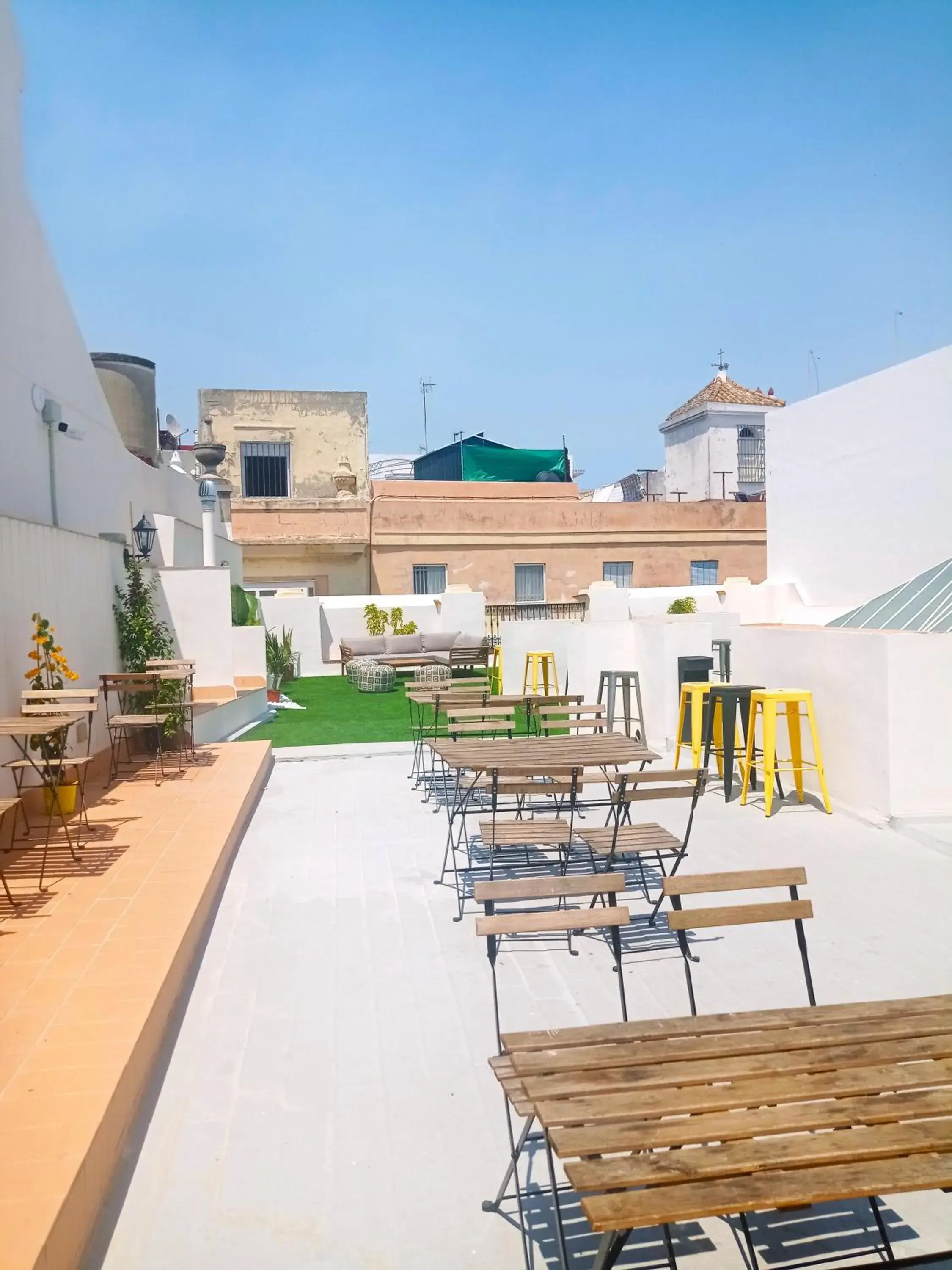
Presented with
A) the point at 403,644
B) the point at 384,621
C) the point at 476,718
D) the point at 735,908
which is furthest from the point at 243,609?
the point at 735,908

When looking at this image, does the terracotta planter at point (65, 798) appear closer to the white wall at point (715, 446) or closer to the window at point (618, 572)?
the window at point (618, 572)

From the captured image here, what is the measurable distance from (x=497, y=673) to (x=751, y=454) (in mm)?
23148

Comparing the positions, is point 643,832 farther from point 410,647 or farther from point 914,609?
point 410,647

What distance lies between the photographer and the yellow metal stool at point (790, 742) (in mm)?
7594

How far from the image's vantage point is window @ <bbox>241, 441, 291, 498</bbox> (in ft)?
104

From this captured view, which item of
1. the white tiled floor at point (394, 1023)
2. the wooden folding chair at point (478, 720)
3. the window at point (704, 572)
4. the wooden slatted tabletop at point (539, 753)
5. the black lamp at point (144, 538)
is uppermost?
the window at point (704, 572)

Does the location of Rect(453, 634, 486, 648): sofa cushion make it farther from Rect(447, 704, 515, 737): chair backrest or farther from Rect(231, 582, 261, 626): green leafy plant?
Rect(447, 704, 515, 737): chair backrest

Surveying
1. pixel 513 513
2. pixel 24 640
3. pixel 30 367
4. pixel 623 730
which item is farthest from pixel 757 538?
pixel 24 640

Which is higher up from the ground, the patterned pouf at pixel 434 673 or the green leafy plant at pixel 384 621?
the green leafy plant at pixel 384 621

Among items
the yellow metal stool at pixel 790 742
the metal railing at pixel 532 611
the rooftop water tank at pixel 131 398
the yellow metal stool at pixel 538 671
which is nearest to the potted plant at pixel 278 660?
the rooftop water tank at pixel 131 398

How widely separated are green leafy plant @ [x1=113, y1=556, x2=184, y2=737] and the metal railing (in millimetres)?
14834

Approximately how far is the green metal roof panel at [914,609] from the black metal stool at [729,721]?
116 centimetres

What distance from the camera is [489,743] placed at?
7.71m

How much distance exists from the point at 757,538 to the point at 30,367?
22649 mm
